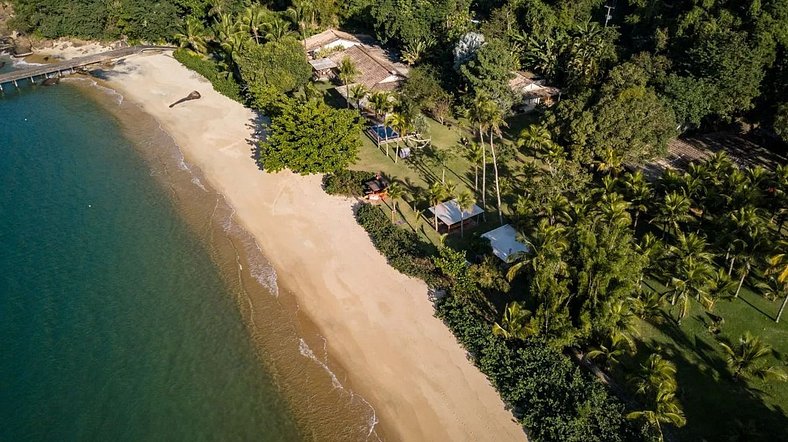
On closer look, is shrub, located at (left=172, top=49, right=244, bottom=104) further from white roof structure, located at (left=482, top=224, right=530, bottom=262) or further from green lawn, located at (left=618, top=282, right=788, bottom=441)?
green lawn, located at (left=618, top=282, right=788, bottom=441)

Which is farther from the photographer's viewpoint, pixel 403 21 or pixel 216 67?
pixel 216 67

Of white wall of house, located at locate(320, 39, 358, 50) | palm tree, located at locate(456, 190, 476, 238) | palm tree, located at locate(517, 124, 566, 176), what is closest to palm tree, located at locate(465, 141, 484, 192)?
palm tree, located at locate(517, 124, 566, 176)

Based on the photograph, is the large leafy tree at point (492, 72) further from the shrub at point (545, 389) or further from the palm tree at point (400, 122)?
the shrub at point (545, 389)

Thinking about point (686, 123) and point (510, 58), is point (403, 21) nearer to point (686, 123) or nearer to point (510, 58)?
point (510, 58)

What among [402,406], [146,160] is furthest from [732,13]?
[146,160]

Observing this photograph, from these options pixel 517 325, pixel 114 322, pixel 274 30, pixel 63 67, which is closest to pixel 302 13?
pixel 274 30

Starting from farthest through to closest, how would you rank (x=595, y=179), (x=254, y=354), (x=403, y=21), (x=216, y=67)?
(x=216, y=67) → (x=403, y=21) → (x=595, y=179) → (x=254, y=354)
